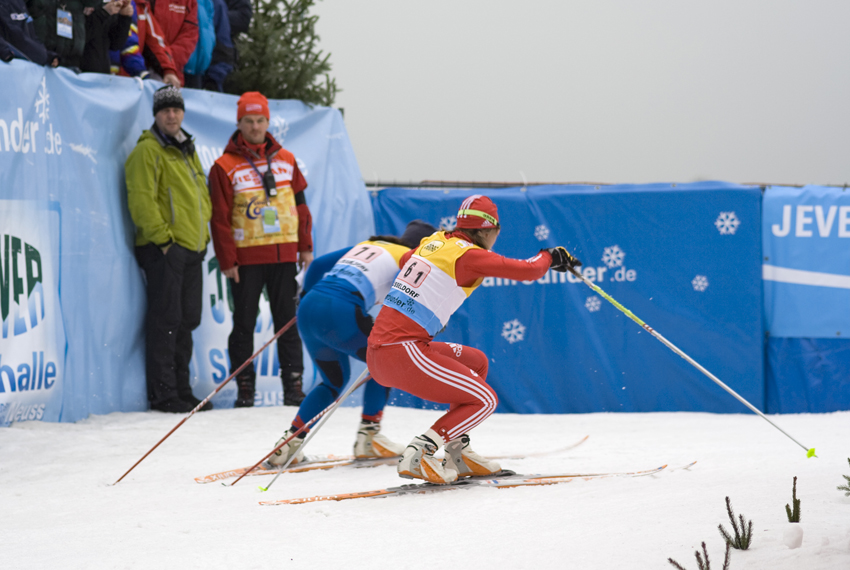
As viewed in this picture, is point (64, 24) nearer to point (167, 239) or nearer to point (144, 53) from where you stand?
point (144, 53)

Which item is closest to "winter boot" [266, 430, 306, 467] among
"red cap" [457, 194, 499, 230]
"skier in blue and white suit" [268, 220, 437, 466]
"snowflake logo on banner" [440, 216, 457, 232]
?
"skier in blue and white suit" [268, 220, 437, 466]

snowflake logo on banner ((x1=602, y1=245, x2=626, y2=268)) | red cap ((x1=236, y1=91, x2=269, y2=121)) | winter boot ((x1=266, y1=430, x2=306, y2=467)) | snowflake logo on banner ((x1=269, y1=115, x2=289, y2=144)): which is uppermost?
red cap ((x1=236, y1=91, x2=269, y2=121))

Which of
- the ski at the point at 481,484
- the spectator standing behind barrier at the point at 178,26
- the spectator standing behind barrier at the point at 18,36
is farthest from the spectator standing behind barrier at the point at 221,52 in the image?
the ski at the point at 481,484

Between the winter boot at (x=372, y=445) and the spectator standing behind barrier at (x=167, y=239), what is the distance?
7.31 feet

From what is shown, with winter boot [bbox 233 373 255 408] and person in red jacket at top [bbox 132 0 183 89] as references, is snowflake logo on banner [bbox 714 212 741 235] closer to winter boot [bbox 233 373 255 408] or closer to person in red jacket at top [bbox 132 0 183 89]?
winter boot [bbox 233 373 255 408]

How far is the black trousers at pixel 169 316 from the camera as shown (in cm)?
643

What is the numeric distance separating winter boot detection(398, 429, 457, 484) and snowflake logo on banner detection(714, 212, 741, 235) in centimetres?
424

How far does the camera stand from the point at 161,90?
6453mm

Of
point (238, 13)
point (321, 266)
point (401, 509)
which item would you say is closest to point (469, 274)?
point (401, 509)

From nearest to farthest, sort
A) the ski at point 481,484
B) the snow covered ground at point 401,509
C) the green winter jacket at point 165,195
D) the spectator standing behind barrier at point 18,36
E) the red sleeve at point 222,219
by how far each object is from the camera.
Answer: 1. the snow covered ground at point 401,509
2. the ski at point 481,484
3. the spectator standing behind barrier at point 18,36
4. the green winter jacket at point 165,195
5. the red sleeve at point 222,219

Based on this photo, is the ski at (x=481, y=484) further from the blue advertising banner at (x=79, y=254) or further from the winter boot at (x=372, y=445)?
the blue advertising banner at (x=79, y=254)

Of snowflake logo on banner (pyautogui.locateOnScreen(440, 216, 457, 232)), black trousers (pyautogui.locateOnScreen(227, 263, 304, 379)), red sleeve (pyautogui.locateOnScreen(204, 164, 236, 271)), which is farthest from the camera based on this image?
snowflake logo on banner (pyautogui.locateOnScreen(440, 216, 457, 232))

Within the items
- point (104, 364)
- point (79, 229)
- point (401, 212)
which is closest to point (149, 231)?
point (79, 229)

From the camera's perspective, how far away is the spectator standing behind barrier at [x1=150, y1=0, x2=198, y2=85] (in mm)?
7160
